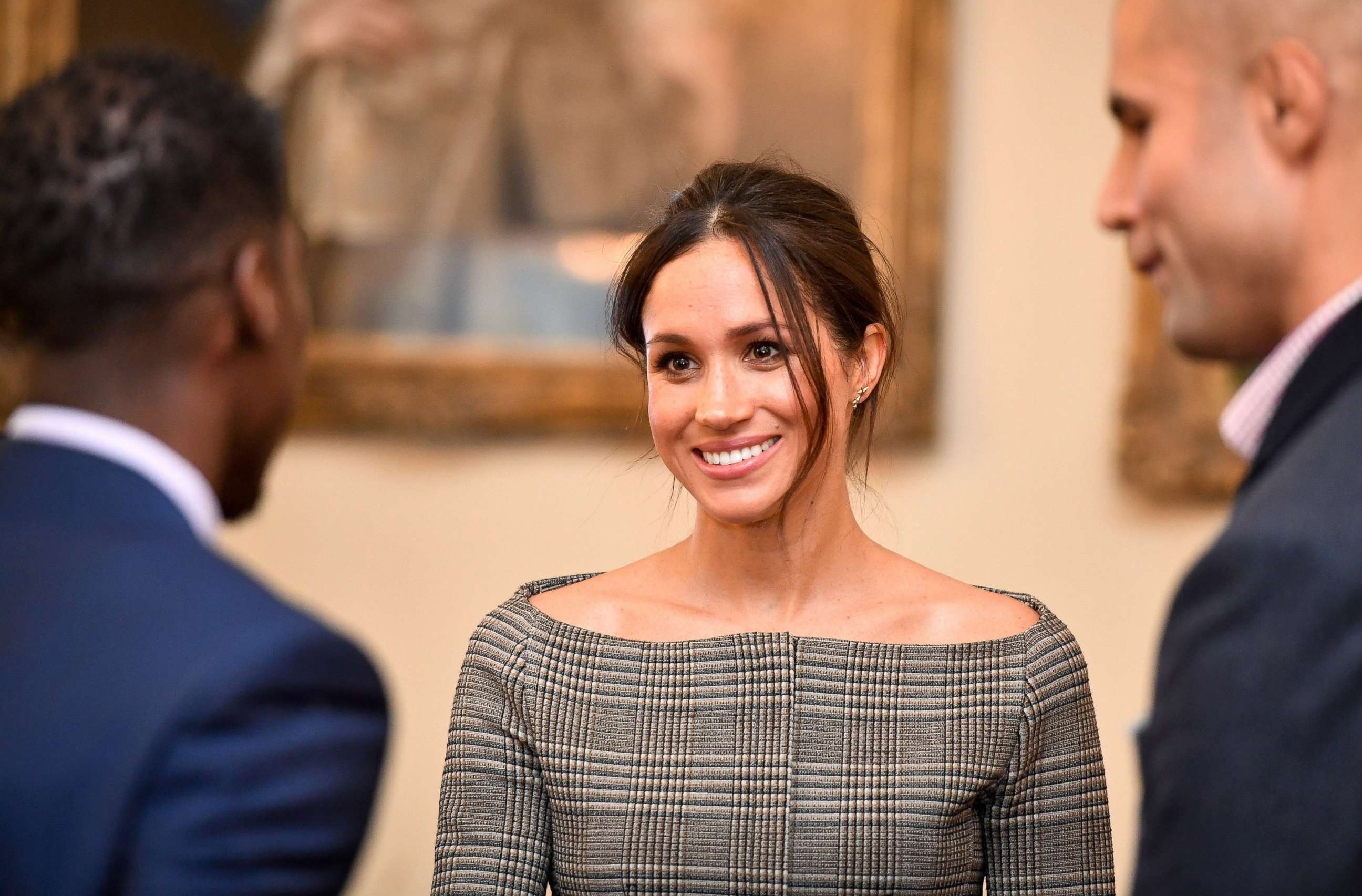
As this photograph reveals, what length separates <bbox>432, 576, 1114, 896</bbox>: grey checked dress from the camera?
2.19 m

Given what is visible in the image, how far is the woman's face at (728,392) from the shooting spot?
2.25 m

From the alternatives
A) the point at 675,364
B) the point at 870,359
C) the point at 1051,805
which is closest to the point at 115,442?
the point at 675,364

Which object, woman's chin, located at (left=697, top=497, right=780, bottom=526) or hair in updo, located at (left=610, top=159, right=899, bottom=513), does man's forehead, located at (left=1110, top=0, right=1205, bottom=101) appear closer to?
hair in updo, located at (left=610, top=159, right=899, bottom=513)

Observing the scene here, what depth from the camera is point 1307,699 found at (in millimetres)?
1033

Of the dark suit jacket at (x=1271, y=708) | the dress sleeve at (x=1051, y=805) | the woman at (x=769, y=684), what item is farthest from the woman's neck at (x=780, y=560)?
the dark suit jacket at (x=1271, y=708)

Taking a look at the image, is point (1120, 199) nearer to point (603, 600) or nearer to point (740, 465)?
point (740, 465)

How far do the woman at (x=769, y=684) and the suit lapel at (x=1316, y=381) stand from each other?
3.48 feet

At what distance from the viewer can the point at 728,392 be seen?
7.35 feet

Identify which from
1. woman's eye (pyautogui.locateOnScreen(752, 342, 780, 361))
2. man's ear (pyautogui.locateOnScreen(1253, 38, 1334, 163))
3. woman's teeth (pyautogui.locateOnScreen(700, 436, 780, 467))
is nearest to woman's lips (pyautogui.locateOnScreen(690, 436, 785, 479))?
woman's teeth (pyautogui.locateOnScreen(700, 436, 780, 467))

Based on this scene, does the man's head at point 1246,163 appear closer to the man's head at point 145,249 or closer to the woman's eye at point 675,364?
the man's head at point 145,249

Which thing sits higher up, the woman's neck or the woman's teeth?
the woman's teeth

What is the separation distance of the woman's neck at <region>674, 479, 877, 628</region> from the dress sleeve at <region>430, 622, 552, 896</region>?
1.18 ft

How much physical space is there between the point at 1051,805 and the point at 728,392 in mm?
804

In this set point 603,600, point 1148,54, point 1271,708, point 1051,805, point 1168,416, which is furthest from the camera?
point 1168,416
